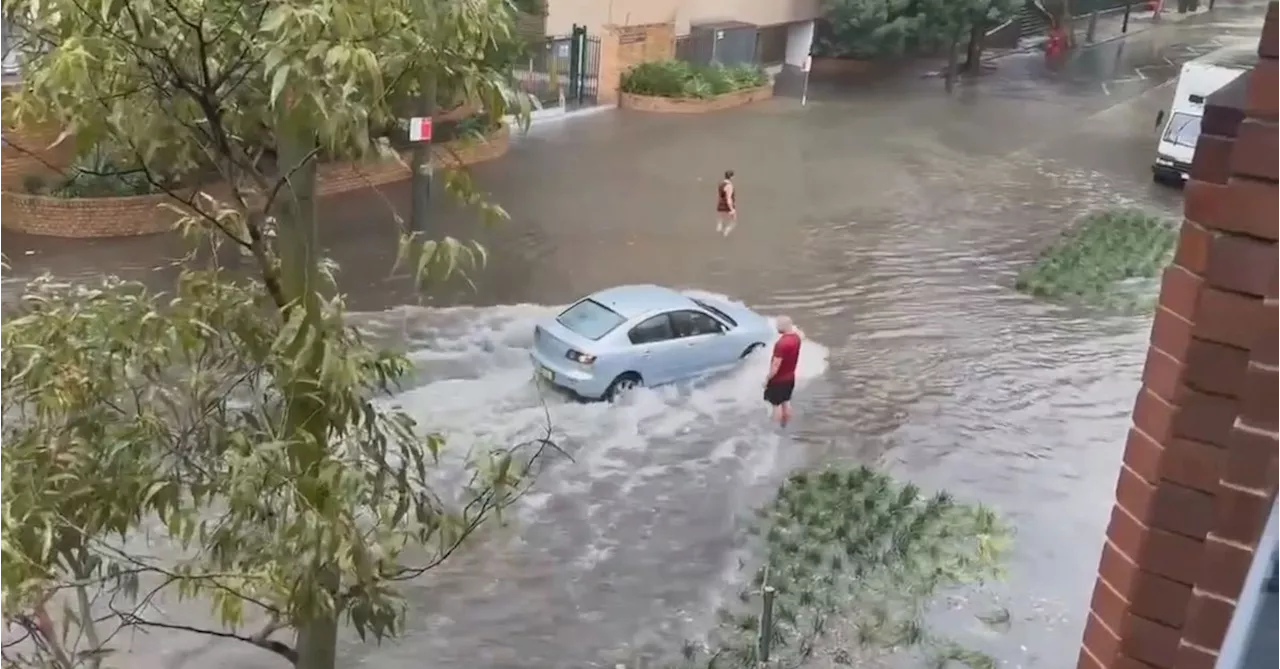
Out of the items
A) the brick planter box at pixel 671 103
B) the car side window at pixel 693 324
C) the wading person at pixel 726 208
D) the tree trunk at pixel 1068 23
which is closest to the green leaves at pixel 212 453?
the car side window at pixel 693 324

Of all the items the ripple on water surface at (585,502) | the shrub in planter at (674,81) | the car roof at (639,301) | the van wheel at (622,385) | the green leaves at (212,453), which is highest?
the green leaves at (212,453)

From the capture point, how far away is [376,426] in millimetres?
4316

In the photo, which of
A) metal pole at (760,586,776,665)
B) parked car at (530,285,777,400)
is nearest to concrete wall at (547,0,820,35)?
parked car at (530,285,777,400)

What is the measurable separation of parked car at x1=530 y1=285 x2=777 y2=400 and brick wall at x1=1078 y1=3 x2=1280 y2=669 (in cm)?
923

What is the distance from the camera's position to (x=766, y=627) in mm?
8320

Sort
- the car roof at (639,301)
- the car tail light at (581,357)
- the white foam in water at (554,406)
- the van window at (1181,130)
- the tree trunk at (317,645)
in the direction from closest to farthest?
the tree trunk at (317,645), the white foam in water at (554,406), the car tail light at (581,357), the car roof at (639,301), the van window at (1181,130)

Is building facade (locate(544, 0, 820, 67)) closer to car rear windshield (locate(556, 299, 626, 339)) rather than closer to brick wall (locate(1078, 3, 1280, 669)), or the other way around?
car rear windshield (locate(556, 299, 626, 339))

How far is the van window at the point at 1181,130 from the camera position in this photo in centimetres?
2186

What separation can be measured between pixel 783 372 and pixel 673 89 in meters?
16.9

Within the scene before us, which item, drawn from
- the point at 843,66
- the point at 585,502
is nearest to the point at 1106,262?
the point at 585,502

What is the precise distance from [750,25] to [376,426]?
2931 centimetres

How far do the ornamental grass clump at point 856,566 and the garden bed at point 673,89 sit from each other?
17561 millimetres

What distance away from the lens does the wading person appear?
720 inches

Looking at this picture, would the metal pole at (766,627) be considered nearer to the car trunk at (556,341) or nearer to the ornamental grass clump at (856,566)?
the ornamental grass clump at (856,566)
